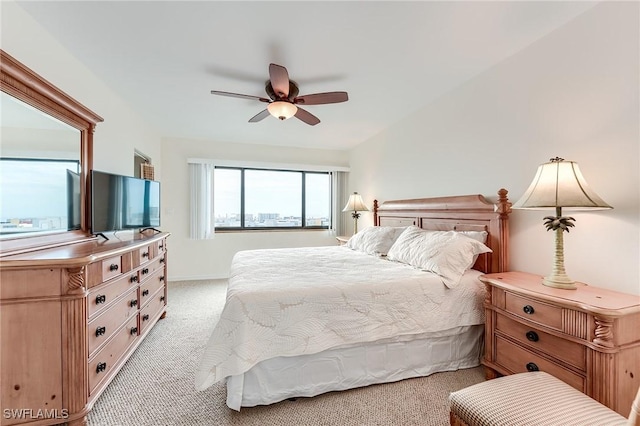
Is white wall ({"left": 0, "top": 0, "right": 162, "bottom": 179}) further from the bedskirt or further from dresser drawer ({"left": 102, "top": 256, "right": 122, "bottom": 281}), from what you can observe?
the bedskirt

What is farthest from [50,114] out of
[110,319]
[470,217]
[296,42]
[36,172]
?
[470,217]

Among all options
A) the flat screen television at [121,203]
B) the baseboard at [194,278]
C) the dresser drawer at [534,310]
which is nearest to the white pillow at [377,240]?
the dresser drawer at [534,310]

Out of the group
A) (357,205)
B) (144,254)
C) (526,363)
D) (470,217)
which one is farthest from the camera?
(357,205)

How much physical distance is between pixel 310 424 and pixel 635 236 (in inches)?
83.6

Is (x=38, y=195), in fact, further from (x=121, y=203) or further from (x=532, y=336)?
(x=532, y=336)

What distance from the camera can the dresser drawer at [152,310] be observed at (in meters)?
2.45

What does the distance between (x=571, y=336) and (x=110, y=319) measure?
272cm

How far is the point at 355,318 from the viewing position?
1.82 meters

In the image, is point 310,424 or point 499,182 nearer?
point 310,424

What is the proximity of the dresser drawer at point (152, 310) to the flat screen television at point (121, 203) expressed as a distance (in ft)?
2.46

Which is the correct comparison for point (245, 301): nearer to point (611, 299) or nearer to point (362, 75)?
point (611, 299)

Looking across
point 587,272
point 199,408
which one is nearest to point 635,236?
point 587,272

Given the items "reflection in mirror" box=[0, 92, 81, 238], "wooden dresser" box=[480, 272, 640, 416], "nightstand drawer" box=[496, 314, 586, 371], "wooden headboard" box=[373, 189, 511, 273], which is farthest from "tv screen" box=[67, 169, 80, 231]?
"wooden headboard" box=[373, 189, 511, 273]

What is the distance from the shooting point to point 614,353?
131cm
